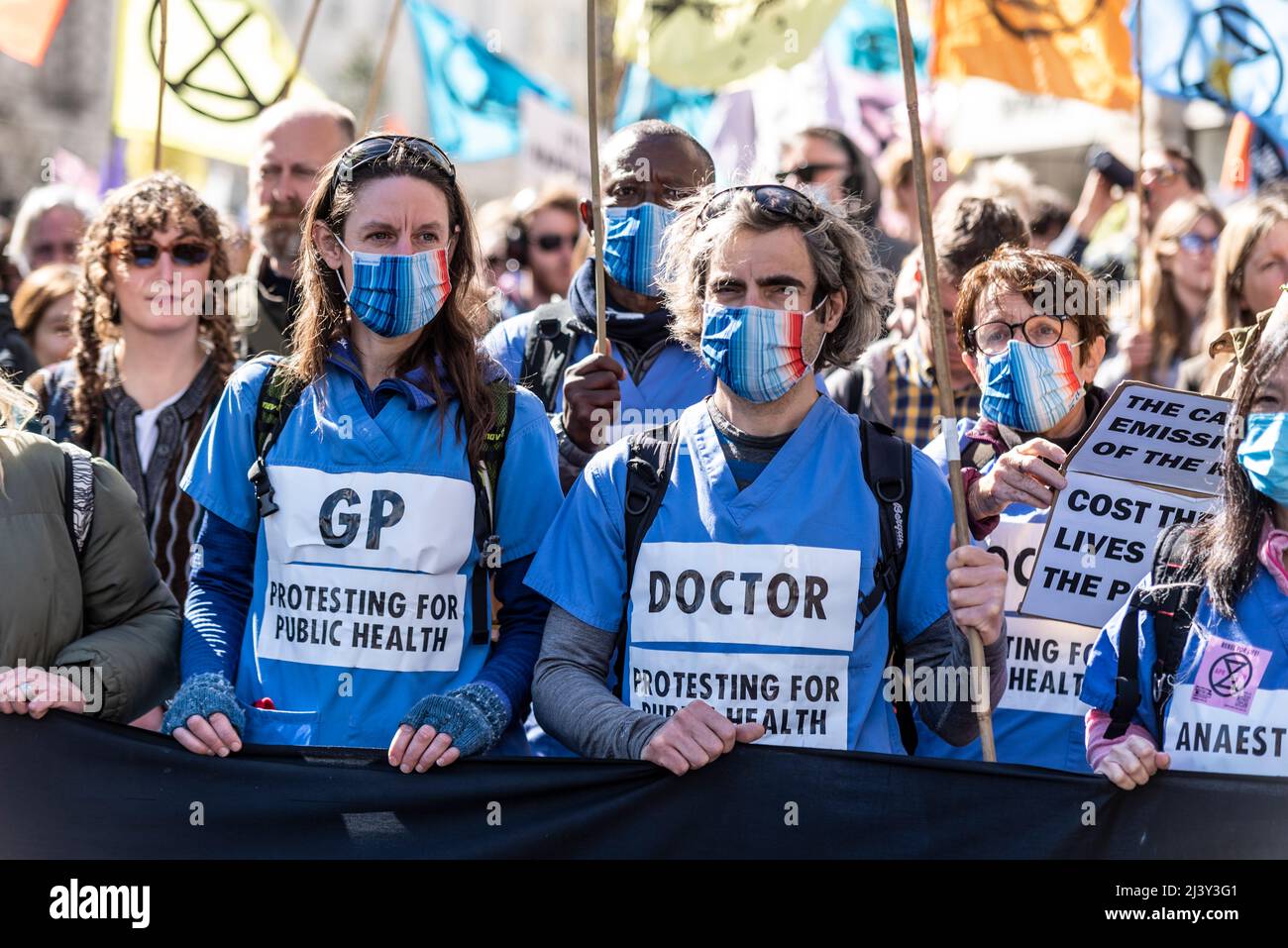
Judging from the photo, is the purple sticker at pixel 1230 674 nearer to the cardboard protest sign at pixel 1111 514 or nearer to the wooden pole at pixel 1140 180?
the cardboard protest sign at pixel 1111 514

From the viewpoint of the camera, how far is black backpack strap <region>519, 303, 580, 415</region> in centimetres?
463

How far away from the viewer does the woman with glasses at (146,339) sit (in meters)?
4.57

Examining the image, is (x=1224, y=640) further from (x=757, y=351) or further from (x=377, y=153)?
(x=377, y=153)

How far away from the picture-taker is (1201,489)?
3.76 m

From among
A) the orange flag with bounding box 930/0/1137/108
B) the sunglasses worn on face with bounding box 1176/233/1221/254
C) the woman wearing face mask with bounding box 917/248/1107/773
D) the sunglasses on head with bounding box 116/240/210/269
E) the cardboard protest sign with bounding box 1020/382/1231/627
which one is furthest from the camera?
the orange flag with bounding box 930/0/1137/108

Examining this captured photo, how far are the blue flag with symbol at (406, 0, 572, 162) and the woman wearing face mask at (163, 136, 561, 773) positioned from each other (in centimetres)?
637

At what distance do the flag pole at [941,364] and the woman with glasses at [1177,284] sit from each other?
142 inches

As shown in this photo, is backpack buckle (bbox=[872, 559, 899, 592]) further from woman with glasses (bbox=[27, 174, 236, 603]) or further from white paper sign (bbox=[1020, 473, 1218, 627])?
woman with glasses (bbox=[27, 174, 236, 603])

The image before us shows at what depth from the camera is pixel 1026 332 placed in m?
4.07

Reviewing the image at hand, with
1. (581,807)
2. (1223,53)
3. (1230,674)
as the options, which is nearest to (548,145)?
(1223,53)

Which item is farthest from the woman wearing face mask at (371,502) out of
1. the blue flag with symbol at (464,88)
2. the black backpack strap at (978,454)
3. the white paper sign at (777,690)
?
the blue flag with symbol at (464,88)

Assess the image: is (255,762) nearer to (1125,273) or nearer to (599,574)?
(599,574)

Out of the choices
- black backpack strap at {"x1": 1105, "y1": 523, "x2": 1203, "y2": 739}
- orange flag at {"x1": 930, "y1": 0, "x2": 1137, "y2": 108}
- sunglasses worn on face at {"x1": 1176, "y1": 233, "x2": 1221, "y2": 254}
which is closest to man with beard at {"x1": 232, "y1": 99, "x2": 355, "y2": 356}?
black backpack strap at {"x1": 1105, "y1": 523, "x2": 1203, "y2": 739}

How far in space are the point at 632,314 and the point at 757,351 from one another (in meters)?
1.35
